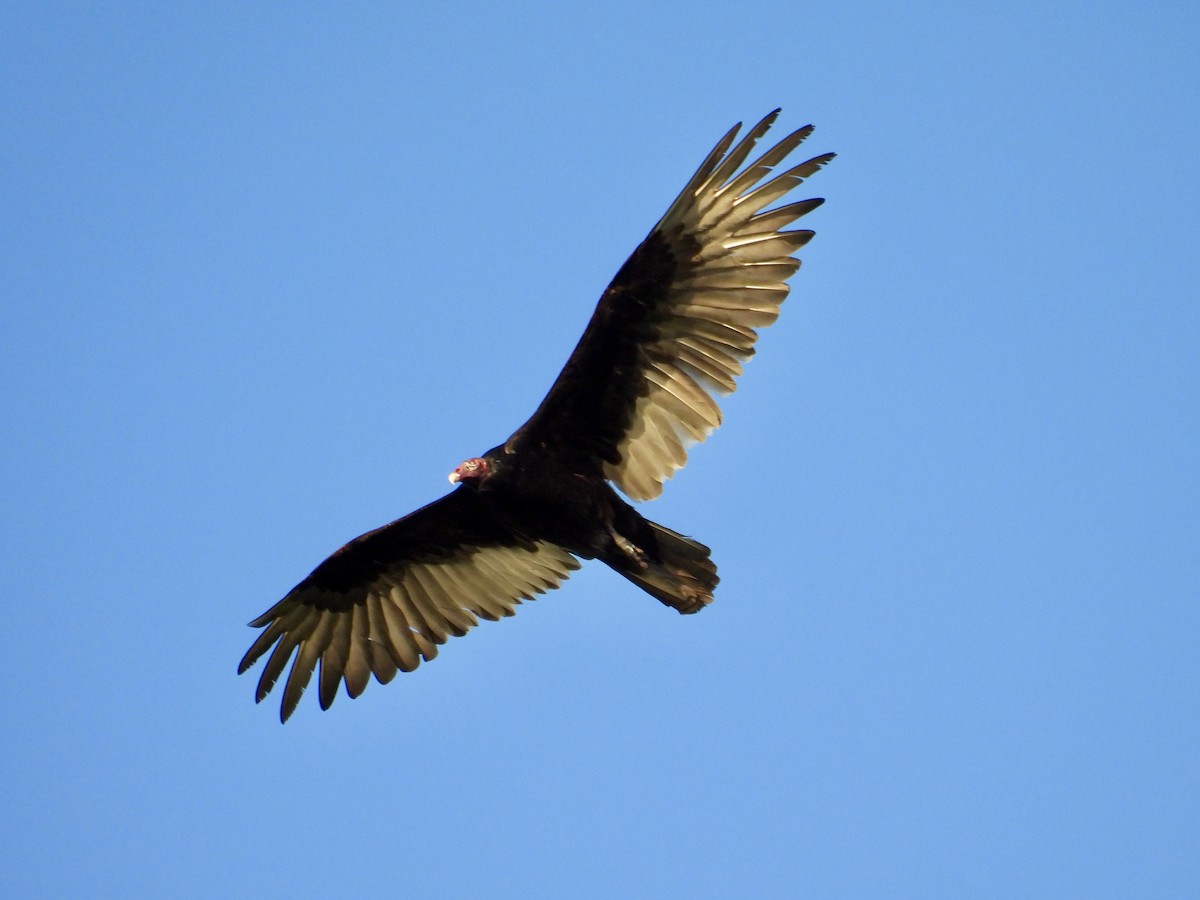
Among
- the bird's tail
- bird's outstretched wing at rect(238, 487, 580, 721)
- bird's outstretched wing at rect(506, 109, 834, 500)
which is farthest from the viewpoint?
bird's outstretched wing at rect(238, 487, 580, 721)

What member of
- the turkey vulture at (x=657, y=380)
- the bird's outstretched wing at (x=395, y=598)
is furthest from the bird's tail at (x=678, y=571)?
the bird's outstretched wing at (x=395, y=598)

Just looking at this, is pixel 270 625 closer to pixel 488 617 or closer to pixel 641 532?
pixel 488 617

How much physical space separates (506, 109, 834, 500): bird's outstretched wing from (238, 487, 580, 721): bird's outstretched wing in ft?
3.13

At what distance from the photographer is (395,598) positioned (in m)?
7.50

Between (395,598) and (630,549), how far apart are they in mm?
1667

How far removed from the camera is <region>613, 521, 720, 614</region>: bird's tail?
6.41 meters

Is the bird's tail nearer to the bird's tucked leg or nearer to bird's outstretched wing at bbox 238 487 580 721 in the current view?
the bird's tucked leg

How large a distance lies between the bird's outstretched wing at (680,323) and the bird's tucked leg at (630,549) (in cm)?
24

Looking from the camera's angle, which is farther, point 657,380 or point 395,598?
point 395,598

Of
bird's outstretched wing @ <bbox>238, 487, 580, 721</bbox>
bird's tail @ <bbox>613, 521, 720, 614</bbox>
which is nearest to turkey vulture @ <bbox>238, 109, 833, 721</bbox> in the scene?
bird's tail @ <bbox>613, 521, 720, 614</bbox>

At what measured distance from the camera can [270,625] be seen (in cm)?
736

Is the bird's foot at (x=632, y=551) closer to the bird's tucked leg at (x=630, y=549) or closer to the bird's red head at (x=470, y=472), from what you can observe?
the bird's tucked leg at (x=630, y=549)

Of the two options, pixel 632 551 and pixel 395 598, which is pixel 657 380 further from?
pixel 395 598

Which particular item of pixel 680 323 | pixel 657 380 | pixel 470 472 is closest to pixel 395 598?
pixel 470 472
